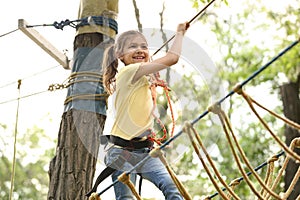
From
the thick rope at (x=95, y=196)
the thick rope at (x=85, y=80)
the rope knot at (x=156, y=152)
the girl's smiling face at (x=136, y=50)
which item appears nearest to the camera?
the rope knot at (x=156, y=152)

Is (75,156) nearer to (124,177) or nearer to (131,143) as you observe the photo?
(131,143)

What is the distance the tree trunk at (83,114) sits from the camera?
295cm

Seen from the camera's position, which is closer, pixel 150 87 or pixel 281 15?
pixel 150 87

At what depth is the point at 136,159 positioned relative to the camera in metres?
2.56

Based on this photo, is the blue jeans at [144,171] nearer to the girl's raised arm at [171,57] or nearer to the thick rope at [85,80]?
the girl's raised arm at [171,57]

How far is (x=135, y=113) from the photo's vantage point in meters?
2.59

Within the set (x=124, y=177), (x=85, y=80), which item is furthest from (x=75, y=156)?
(x=124, y=177)

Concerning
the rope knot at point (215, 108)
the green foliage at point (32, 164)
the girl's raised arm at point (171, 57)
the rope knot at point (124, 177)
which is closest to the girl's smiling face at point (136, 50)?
the girl's raised arm at point (171, 57)

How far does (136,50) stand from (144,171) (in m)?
0.47

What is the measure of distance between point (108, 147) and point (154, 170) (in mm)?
243

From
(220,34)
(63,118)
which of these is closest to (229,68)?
(220,34)

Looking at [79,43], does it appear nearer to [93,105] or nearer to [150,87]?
[93,105]

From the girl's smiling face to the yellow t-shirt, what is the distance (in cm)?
8

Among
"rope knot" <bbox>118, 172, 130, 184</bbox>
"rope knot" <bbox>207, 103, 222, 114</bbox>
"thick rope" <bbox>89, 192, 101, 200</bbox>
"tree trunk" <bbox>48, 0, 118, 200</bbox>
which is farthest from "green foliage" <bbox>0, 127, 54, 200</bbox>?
"rope knot" <bbox>207, 103, 222, 114</bbox>
